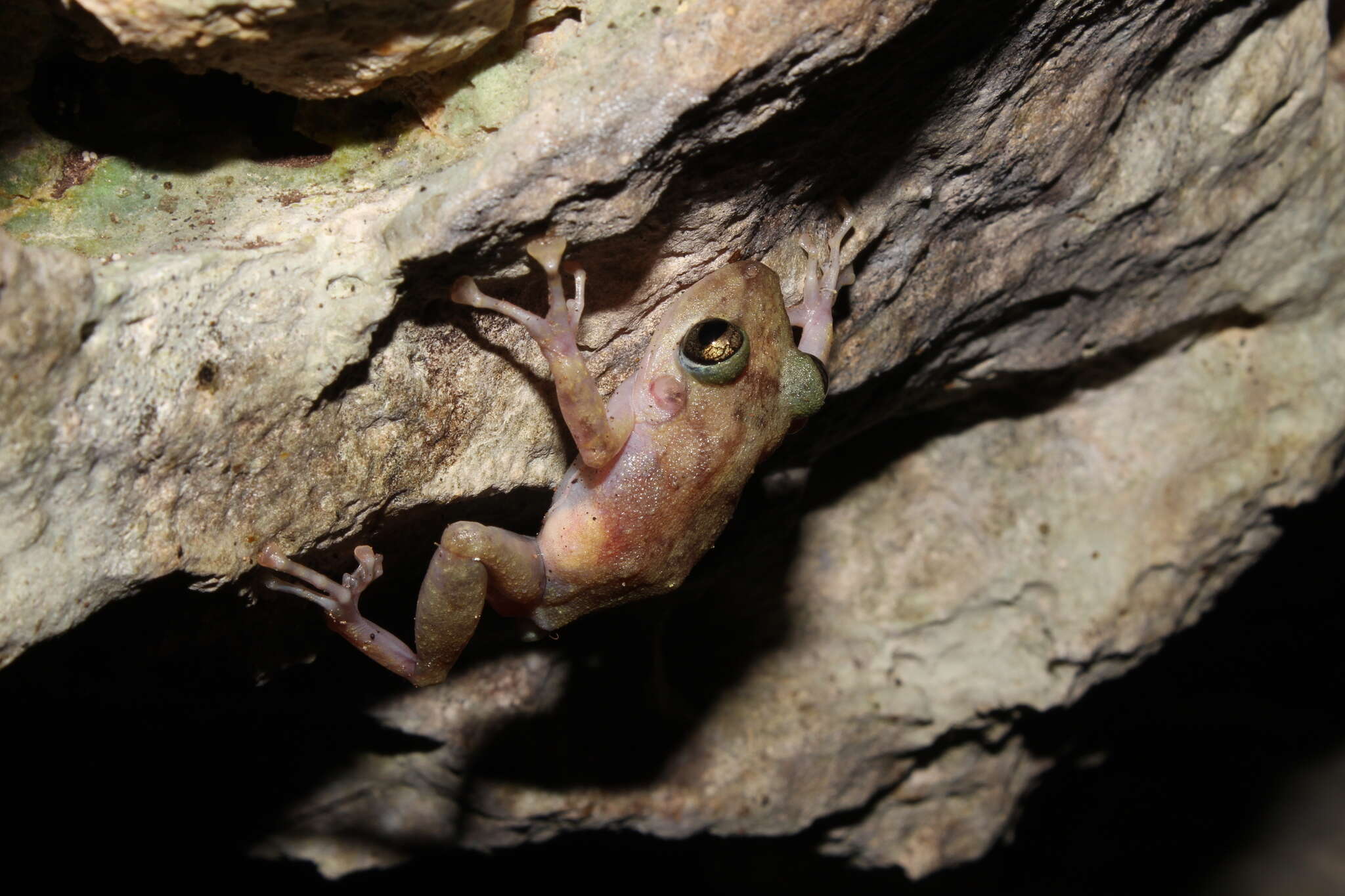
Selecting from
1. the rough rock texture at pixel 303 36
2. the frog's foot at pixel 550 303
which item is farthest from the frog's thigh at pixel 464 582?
the rough rock texture at pixel 303 36

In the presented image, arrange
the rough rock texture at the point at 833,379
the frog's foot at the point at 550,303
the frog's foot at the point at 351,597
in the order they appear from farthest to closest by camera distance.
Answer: the frog's foot at the point at 351,597 → the frog's foot at the point at 550,303 → the rough rock texture at the point at 833,379

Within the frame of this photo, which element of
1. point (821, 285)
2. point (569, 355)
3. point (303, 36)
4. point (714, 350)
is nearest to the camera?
point (303, 36)

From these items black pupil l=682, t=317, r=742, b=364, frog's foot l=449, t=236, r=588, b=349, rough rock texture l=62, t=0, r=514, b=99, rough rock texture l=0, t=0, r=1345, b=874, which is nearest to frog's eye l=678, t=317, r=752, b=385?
black pupil l=682, t=317, r=742, b=364

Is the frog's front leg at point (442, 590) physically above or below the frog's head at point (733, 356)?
below

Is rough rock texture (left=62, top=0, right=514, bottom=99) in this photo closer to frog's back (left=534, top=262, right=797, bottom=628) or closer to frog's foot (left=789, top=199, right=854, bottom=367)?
frog's back (left=534, top=262, right=797, bottom=628)

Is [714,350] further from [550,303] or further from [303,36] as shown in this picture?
[303,36]

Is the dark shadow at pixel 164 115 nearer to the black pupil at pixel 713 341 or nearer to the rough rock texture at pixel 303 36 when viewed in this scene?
the rough rock texture at pixel 303 36

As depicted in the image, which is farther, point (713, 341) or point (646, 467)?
point (646, 467)

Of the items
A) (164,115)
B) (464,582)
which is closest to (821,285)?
(464,582)
